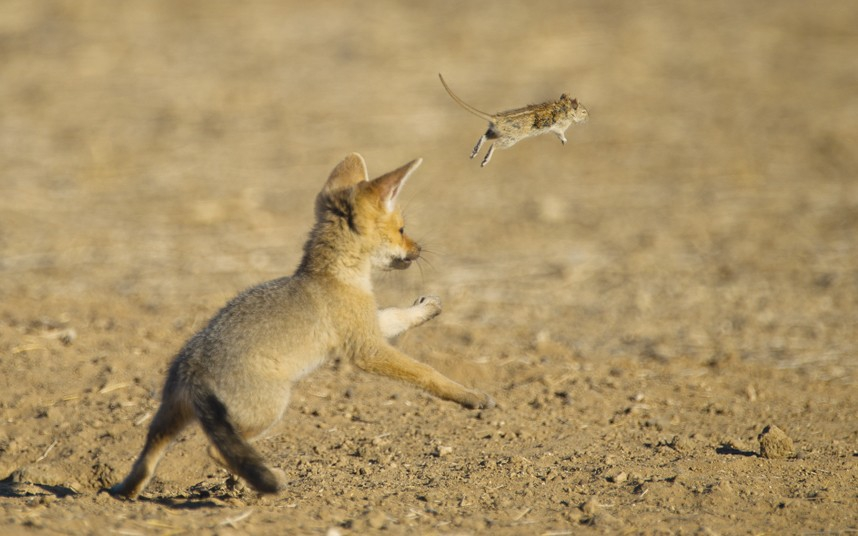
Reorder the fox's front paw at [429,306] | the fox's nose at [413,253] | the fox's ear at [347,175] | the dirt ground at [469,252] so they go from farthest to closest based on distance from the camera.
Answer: the fox's front paw at [429,306] → the fox's ear at [347,175] → the fox's nose at [413,253] → the dirt ground at [469,252]

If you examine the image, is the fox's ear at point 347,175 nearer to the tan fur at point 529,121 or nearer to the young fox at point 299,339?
the young fox at point 299,339

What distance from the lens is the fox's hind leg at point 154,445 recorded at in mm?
A: 5676

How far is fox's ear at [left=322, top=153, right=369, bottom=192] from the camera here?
657 centimetres

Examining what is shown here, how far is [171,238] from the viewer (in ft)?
38.1

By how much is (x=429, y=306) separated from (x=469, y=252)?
482cm

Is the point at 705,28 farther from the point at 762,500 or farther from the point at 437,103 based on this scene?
the point at 762,500

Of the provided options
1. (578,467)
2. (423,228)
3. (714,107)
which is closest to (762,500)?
(578,467)

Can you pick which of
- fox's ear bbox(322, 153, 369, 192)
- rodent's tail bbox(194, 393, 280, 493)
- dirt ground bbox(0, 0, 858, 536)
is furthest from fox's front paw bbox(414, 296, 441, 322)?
rodent's tail bbox(194, 393, 280, 493)

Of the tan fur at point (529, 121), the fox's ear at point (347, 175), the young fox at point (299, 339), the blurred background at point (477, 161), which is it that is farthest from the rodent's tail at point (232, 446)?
the blurred background at point (477, 161)

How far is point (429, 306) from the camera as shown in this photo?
6914 millimetres

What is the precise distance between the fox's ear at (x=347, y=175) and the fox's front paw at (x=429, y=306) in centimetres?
91

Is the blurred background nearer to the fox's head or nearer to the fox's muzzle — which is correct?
A: the fox's muzzle

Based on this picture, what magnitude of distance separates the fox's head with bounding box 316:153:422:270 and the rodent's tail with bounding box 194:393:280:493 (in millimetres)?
1325

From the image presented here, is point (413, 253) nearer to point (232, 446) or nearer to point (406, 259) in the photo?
point (406, 259)
